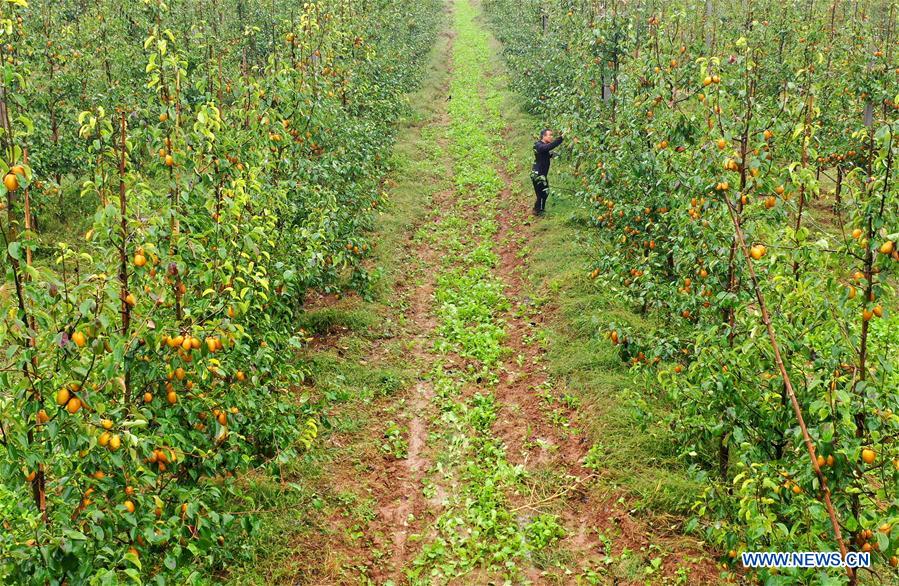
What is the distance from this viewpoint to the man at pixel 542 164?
14586 millimetres

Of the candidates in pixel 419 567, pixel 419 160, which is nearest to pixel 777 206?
pixel 419 567

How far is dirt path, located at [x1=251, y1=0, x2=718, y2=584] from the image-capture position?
6246 millimetres

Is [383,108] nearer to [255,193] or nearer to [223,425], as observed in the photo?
[255,193]

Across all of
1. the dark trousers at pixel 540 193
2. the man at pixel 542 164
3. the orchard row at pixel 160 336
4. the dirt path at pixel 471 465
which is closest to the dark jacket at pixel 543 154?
the man at pixel 542 164

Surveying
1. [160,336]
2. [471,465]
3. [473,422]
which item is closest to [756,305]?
[471,465]

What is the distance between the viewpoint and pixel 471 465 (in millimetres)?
7602

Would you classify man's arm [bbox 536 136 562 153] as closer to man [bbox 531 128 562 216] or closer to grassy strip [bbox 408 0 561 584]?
man [bbox 531 128 562 216]

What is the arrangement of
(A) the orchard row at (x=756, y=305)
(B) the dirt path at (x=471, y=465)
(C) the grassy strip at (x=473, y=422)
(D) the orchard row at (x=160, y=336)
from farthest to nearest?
1. (C) the grassy strip at (x=473, y=422)
2. (B) the dirt path at (x=471, y=465)
3. (A) the orchard row at (x=756, y=305)
4. (D) the orchard row at (x=160, y=336)

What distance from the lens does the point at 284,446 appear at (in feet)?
19.9

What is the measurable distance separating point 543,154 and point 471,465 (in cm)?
897

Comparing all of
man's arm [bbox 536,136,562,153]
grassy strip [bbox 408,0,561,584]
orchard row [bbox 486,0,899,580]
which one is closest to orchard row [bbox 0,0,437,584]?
grassy strip [bbox 408,0,561,584]

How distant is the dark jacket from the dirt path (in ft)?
5.99

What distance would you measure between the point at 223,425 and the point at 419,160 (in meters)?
15.4

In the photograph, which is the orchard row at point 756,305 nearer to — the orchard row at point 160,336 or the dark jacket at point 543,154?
the dark jacket at point 543,154
